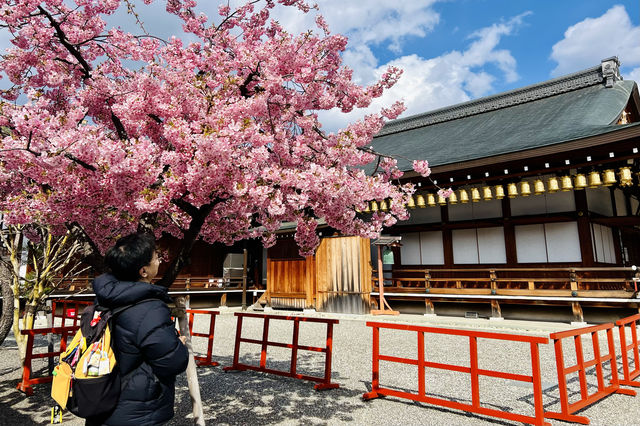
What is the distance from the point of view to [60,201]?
3.72 meters

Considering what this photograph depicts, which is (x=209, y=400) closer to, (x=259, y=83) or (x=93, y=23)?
(x=259, y=83)

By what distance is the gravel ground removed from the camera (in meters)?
4.49

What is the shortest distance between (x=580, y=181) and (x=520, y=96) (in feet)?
30.0

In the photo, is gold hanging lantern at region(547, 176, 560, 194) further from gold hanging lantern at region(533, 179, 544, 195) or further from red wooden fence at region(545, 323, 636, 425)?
red wooden fence at region(545, 323, 636, 425)

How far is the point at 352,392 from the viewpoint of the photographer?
17.9ft

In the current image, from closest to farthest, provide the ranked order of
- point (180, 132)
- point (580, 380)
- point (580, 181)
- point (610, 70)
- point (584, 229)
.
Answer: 1. point (180, 132)
2. point (580, 380)
3. point (580, 181)
4. point (584, 229)
5. point (610, 70)

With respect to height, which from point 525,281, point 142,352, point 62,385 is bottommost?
point 62,385

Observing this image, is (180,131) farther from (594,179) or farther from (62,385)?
(594,179)

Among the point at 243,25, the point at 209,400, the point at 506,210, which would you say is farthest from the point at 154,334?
the point at 506,210

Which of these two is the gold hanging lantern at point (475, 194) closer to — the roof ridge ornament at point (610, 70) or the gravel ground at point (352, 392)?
the gravel ground at point (352, 392)

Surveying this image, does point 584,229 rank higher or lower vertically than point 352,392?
higher

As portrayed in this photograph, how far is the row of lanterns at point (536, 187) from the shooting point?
9656mm

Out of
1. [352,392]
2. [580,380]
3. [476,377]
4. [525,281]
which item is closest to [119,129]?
[352,392]

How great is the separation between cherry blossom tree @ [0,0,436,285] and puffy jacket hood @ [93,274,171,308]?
1144 millimetres
